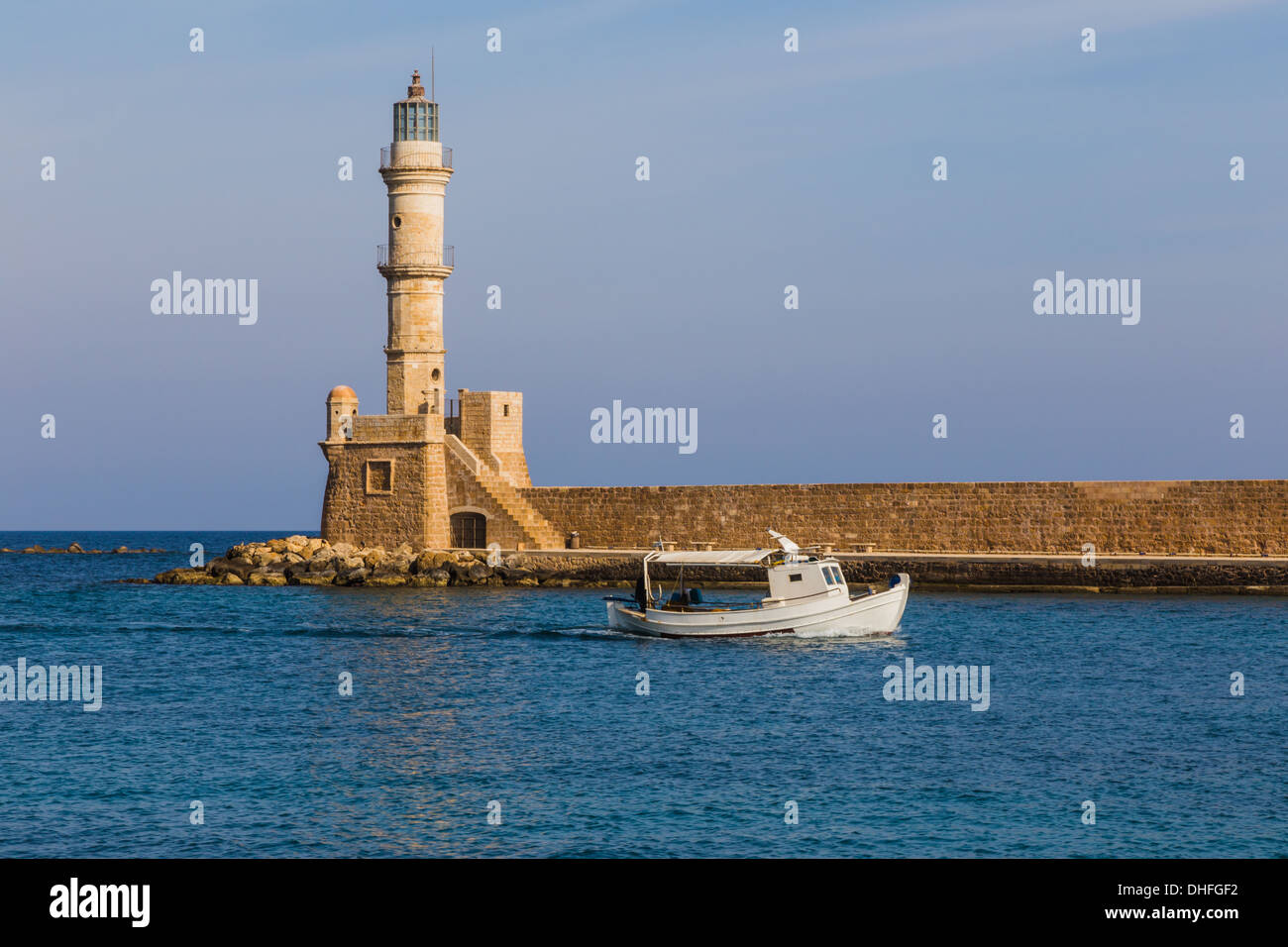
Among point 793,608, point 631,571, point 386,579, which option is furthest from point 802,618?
point 386,579

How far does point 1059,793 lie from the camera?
47.9 ft

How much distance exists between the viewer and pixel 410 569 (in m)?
40.7

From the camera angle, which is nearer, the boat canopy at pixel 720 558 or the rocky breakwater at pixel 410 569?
the boat canopy at pixel 720 558

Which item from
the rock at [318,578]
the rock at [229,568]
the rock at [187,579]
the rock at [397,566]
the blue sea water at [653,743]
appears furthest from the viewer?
the rock at [187,579]

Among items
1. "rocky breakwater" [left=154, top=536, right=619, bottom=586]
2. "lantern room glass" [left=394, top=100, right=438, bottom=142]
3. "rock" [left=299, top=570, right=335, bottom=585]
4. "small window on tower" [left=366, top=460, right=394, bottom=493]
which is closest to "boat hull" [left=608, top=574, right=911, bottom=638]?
"rocky breakwater" [left=154, top=536, right=619, bottom=586]

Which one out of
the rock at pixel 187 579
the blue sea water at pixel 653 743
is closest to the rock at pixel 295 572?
the rock at pixel 187 579

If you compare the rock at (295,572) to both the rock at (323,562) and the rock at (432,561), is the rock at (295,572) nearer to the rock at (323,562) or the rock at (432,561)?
the rock at (323,562)

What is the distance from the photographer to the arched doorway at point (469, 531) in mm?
42188

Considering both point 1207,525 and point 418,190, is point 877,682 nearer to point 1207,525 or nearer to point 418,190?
point 1207,525

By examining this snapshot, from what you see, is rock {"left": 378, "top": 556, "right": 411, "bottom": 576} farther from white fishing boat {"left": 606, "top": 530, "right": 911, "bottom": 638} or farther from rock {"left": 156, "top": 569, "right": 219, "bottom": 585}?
white fishing boat {"left": 606, "top": 530, "right": 911, "bottom": 638}

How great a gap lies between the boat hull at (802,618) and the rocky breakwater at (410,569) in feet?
40.7
